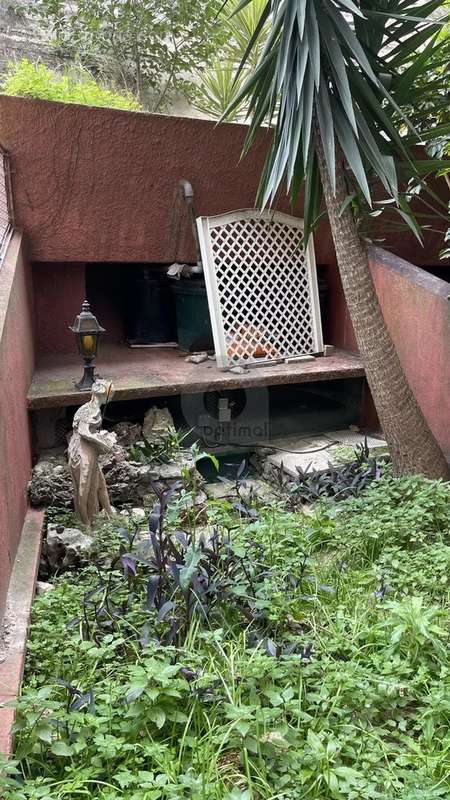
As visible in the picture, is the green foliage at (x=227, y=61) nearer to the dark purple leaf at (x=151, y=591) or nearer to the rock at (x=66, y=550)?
the rock at (x=66, y=550)

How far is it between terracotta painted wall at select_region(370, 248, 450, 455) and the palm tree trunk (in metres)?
0.62

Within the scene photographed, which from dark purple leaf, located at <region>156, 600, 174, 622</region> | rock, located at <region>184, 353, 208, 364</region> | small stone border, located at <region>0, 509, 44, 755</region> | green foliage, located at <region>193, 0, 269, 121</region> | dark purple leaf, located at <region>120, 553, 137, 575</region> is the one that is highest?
green foliage, located at <region>193, 0, 269, 121</region>

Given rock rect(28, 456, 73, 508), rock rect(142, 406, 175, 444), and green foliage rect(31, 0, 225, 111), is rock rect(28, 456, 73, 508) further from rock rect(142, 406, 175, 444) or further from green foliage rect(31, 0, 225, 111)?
green foliage rect(31, 0, 225, 111)

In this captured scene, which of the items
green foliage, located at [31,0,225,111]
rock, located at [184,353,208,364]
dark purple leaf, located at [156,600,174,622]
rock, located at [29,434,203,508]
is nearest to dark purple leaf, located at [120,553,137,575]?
dark purple leaf, located at [156,600,174,622]

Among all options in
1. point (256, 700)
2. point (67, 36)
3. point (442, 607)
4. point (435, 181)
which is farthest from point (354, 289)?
point (67, 36)

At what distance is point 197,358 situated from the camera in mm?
4426

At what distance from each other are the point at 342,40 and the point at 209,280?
177cm

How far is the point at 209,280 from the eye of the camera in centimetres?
427

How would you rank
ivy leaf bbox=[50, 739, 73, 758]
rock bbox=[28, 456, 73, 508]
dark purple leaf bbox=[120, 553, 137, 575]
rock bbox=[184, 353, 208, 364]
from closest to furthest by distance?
ivy leaf bbox=[50, 739, 73, 758], dark purple leaf bbox=[120, 553, 137, 575], rock bbox=[28, 456, 73, 508], rock bbox=[184, 353, 208, 364]

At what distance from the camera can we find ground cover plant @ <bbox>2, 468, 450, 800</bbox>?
1447 mm

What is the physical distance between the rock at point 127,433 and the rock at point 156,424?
Result: 47 mm

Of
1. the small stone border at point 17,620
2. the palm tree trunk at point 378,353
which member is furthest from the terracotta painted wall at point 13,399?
the palm tree trunk at point 378,353

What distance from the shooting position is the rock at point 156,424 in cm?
378

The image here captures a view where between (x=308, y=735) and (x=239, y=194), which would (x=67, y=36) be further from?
(x=308, y=735)
